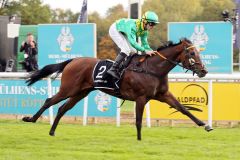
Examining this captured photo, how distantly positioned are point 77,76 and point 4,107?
3970mm

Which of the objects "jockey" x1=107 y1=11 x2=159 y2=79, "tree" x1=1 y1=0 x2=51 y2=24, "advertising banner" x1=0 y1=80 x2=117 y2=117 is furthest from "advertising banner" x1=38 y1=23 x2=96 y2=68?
"tree" x1=1 y1=0 x2=51 y2=24

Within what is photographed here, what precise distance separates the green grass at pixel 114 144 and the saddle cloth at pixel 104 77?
2.51 ft

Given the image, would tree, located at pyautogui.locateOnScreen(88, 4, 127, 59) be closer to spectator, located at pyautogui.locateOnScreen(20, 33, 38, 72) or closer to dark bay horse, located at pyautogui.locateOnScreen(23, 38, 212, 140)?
spectator, located at pyautogui.locateOnScreen(20, 33, 38, 72)

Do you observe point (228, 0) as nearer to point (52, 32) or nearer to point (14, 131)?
point (52, 32)

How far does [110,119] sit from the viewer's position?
13.1 metres

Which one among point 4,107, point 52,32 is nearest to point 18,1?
point 52,32

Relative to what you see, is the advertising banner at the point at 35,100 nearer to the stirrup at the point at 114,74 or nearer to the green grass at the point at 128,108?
the green grass at the point at 128,108

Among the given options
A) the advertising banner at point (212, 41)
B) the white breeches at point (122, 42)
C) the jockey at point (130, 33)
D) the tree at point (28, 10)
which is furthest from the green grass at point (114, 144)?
the tree at point (28, 10)

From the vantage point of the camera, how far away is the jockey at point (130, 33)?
30.8 feet

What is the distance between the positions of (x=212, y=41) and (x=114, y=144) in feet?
24.9

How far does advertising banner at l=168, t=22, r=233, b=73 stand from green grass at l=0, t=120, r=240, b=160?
4746 millimetres

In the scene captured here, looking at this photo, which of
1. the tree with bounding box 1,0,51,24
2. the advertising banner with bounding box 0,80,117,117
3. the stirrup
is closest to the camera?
the stirrup

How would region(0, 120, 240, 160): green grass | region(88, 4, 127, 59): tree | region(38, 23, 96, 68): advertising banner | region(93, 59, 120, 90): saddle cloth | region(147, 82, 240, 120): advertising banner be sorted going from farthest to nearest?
1. region(88, 4, 127, 59): tree
2. region(38, 23, 96, 68): advertising banner
3. region(147, 82, 240, 120): advertising banner
4. region(93, 59, 120, 90): saddle cloth
5. region(0, 120, 240, 160): green grass

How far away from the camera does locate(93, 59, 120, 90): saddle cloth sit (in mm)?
9773
